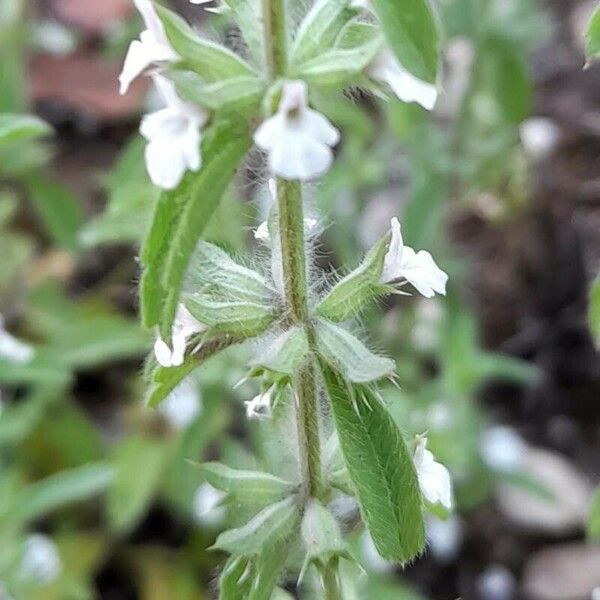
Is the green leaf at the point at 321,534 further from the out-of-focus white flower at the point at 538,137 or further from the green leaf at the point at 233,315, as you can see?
the out-of-focus white flower at the point at 538,137

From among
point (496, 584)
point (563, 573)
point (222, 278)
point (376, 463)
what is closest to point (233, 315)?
point (222, 278)

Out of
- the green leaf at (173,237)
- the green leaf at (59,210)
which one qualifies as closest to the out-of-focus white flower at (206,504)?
the green leaf at (59,210)

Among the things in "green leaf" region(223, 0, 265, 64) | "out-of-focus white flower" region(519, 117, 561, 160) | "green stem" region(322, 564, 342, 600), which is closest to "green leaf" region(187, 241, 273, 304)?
"green leaf" region(223, 0, 265, 64)

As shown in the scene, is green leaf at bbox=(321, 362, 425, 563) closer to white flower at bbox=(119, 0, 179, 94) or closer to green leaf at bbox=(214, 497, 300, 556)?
green leaf at bbox=(214, 497, 300, 556)

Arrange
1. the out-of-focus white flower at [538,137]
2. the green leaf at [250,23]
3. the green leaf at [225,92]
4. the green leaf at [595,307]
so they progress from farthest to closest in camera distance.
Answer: the out-of-focus white flower at [538,137]
the green leaf at [595,307]
the green leaf at [250,23]
the green leaf at [225,92]

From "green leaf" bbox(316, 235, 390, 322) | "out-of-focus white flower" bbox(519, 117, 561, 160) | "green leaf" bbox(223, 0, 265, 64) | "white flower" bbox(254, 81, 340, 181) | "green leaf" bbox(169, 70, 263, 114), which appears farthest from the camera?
"out-of-focus white flower" bbox(519, 117, 561, 160)

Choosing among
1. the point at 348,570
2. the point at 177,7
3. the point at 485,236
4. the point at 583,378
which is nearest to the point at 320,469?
the point at 348,570

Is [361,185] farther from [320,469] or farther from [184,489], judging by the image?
[320,469]
